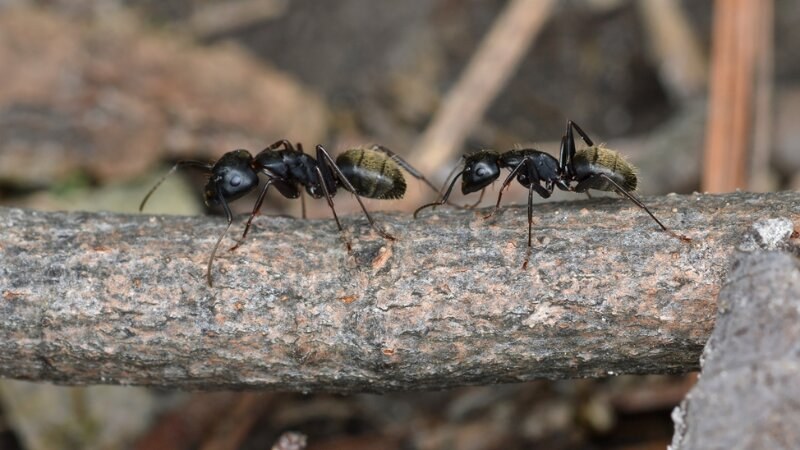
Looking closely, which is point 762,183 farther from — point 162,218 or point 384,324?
point 162,218

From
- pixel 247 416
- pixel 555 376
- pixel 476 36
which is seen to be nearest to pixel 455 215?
pixel 555 376

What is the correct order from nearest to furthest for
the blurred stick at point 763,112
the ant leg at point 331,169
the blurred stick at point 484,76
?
the ant leg at point 331,169 → the blurred stick at point 763,112 → the blurred stick at point 484,76

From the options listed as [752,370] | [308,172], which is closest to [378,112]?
[308,172]

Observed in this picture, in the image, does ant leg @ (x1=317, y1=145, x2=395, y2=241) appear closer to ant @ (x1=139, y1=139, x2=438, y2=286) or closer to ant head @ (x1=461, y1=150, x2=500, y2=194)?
ant @ (x1=139, y1=139, x2=438, y2=286)

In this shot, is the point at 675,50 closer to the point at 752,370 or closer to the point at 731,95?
the point at 731,95

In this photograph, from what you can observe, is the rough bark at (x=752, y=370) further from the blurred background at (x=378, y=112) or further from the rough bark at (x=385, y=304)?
the blurred background at (x=378, y=112)

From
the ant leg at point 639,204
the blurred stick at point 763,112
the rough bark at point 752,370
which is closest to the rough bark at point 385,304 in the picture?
the ant leg at point 639,204

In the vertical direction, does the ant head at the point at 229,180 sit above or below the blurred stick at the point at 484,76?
below
